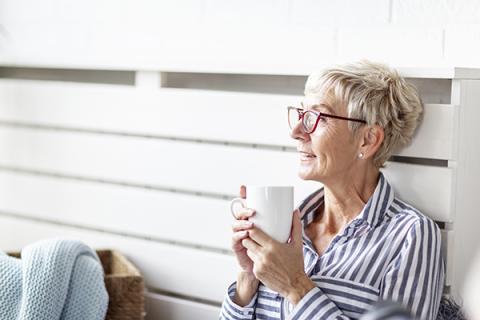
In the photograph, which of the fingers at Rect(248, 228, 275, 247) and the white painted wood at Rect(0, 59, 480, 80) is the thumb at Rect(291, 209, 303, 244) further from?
the white painted wood at Rect(0, 59, 480, 80)

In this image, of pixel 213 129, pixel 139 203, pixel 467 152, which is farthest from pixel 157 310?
pixel 467 152

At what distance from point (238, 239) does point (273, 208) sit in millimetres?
113

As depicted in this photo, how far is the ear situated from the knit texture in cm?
73

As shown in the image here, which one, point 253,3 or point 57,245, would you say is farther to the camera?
point 253,3

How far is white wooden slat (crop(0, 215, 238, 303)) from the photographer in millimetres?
2361

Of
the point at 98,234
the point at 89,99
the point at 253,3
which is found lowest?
the point at 98,234

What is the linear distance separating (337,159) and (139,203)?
774mm

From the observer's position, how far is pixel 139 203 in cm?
254

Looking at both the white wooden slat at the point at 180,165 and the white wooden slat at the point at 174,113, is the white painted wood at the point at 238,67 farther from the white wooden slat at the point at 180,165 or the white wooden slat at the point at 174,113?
the white wooden slat at the point at 180,165

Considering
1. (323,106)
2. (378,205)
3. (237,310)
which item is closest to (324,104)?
(323,106)

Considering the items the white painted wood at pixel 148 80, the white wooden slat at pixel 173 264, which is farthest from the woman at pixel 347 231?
the white painted wood at pixel 148 80

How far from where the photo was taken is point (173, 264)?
247cm

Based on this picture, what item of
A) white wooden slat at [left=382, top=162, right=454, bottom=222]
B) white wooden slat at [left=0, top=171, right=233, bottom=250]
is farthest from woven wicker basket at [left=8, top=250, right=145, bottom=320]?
white wooden slat at [left=382, top=162, right=454, bottom=222]

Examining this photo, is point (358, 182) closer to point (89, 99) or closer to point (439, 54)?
point (439, 54)
